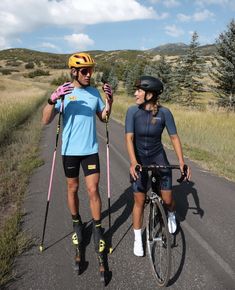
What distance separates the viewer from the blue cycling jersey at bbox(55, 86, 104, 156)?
4520mm

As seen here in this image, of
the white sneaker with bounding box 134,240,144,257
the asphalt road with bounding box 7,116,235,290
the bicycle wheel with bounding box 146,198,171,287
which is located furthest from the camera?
the white sneaker with bounding box 134,240,144,257

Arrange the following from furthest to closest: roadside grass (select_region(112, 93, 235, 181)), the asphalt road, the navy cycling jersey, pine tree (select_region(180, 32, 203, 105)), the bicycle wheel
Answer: pine tree (select_region(180, 32, 203, 105)) → roadside grass (select_region(112, 93, 235, 181)) → the navy cycling jersey → the asphalt road → the bicycle wheel

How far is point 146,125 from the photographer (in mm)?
4523

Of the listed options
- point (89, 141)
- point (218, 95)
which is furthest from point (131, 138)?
point (218, 95)

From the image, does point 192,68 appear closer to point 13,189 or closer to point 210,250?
point 13,189

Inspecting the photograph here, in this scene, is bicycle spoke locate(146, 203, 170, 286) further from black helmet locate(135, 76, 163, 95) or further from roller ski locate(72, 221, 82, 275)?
black helmet locate(135, 76, 163, 95)

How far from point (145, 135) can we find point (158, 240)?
4.21 ft

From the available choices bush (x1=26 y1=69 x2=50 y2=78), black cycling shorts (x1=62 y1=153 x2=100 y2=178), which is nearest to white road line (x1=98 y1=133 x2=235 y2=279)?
black cycling shorts (x1=62 y1=153 x2=100 y2=178)

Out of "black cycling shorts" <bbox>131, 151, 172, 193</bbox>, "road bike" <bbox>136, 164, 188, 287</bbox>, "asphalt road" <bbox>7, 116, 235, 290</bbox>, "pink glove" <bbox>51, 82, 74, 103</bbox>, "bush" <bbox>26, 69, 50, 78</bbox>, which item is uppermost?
"pink glove" <bbox>51, 82, 74, 103</bbox>

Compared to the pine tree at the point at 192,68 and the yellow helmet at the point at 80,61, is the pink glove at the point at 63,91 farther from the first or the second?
the pine tree at the point at 192,68

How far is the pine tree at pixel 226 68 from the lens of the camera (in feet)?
96.1

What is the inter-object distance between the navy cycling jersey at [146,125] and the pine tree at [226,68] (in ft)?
85.8

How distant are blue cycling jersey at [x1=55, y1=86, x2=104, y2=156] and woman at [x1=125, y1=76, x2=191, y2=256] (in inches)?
18.5

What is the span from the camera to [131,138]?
14.9 ft
